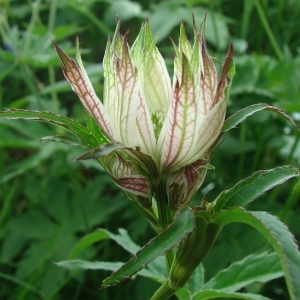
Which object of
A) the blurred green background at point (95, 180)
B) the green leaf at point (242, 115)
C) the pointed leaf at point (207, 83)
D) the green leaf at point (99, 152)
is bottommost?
the blurred green background at point (95, 180)

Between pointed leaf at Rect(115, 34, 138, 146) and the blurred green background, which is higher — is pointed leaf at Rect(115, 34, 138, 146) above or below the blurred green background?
above

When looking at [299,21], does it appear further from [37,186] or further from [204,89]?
[204,89]

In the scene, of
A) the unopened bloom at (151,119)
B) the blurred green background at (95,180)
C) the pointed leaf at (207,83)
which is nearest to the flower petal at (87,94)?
the unopened bloom at (151,119)

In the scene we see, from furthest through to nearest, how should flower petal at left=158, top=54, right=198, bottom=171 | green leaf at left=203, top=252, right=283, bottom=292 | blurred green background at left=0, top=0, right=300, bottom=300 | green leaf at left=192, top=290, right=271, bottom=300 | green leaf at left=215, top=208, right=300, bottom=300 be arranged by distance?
blurred green background at left=0, top=0, right=300, bottom=300 < green leaf at left=203, top=252, right=283, bottom=292 < green leaf at left=192, top=290, right=271, bottom=300 < flower petal at left=158, top=54, right=198, bottom=171 < green leaf at left=215, top=208, right=300, bottom=300

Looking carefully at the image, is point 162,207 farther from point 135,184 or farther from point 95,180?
point 95,180

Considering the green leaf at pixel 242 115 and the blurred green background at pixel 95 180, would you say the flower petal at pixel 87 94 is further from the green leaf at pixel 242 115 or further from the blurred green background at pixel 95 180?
Answer: the blurred green background at pixel 95 180

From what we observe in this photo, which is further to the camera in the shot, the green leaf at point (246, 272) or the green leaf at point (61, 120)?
the green leaf at point (246, 272)

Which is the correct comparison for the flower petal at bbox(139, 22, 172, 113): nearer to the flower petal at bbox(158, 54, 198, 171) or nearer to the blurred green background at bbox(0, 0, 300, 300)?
the flower petal at bbox(158, 54, 198, 171)

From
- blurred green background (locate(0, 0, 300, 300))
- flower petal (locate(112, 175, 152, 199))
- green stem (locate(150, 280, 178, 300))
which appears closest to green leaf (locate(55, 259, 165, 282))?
green stem (locate(150, 280, 178, 300))
